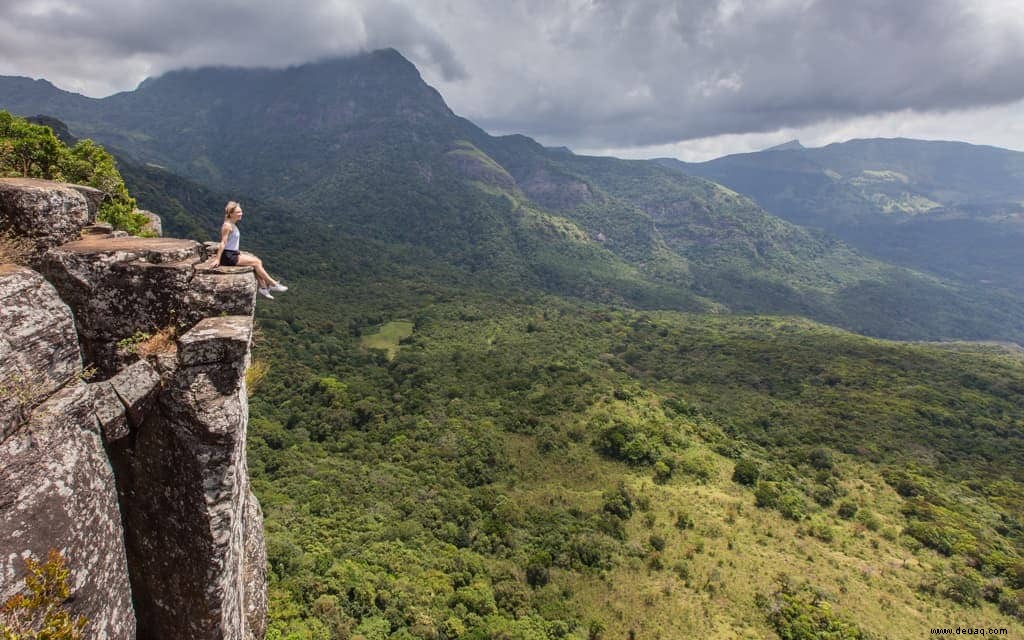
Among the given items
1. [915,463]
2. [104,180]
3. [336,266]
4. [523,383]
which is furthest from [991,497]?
[336,266]

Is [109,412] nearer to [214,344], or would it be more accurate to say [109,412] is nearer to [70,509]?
[70,509]

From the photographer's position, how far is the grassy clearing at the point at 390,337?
324ft

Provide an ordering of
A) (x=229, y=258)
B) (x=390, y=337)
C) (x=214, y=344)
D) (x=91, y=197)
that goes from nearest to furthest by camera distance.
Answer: (x=214, y=344) → (x=229, y=258) → (x=91, y=197) → (x=390, y=337)

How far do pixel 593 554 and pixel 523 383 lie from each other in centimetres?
3850

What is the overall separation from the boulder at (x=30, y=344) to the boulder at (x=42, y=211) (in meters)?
1.21

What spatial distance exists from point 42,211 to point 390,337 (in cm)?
9693

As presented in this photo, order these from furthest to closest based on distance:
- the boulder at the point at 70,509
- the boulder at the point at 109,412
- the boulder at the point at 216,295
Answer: the boulder at the point at 216,295, the boulder at the point at 109,412, the boulder at the point at 70,509

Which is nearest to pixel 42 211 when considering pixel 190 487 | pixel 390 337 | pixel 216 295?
pixel 216 295

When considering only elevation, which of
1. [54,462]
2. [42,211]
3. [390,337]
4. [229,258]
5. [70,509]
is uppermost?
[42,211]

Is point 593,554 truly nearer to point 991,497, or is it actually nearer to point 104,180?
point 104,180

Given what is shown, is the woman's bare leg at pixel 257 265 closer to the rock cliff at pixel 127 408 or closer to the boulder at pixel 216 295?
the rock cliff at pixel 127 408

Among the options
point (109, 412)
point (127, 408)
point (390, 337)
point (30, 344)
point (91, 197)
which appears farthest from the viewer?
point (390, 337)

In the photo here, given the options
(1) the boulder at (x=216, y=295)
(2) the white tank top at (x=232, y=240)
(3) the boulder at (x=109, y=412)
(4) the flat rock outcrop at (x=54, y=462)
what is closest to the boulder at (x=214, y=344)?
(1) the boulder at (x=216, y=295)

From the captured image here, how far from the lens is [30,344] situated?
7.64 meters
